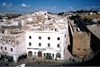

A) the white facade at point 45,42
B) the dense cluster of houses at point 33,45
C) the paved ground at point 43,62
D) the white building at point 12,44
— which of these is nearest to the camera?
the paved ground at point 43,62

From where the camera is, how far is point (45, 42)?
24.5 m

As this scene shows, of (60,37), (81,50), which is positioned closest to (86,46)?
(81,50)

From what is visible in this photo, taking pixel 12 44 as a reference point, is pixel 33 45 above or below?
below

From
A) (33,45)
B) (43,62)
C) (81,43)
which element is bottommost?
(43,62)

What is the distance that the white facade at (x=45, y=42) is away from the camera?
2412 centimetres

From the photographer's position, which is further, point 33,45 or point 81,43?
point 81,43

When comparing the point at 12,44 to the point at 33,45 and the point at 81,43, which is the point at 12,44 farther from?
the point at 81,43

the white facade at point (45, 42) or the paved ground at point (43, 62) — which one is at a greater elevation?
the white facade at point (45, 42)

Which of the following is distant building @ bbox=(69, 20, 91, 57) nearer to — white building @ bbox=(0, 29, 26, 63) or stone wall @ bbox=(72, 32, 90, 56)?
stone wall @ bbox=(72, 32, 90, 56)

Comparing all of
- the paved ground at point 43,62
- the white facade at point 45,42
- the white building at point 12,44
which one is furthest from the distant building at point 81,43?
the white building at point 12,44

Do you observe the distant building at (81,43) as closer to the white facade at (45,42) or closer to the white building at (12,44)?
A: the white facade at (45,42)

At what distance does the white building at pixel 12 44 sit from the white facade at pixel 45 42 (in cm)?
145

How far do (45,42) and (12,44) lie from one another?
6232 mm

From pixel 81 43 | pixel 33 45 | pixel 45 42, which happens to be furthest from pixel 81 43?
pixel 33 45
